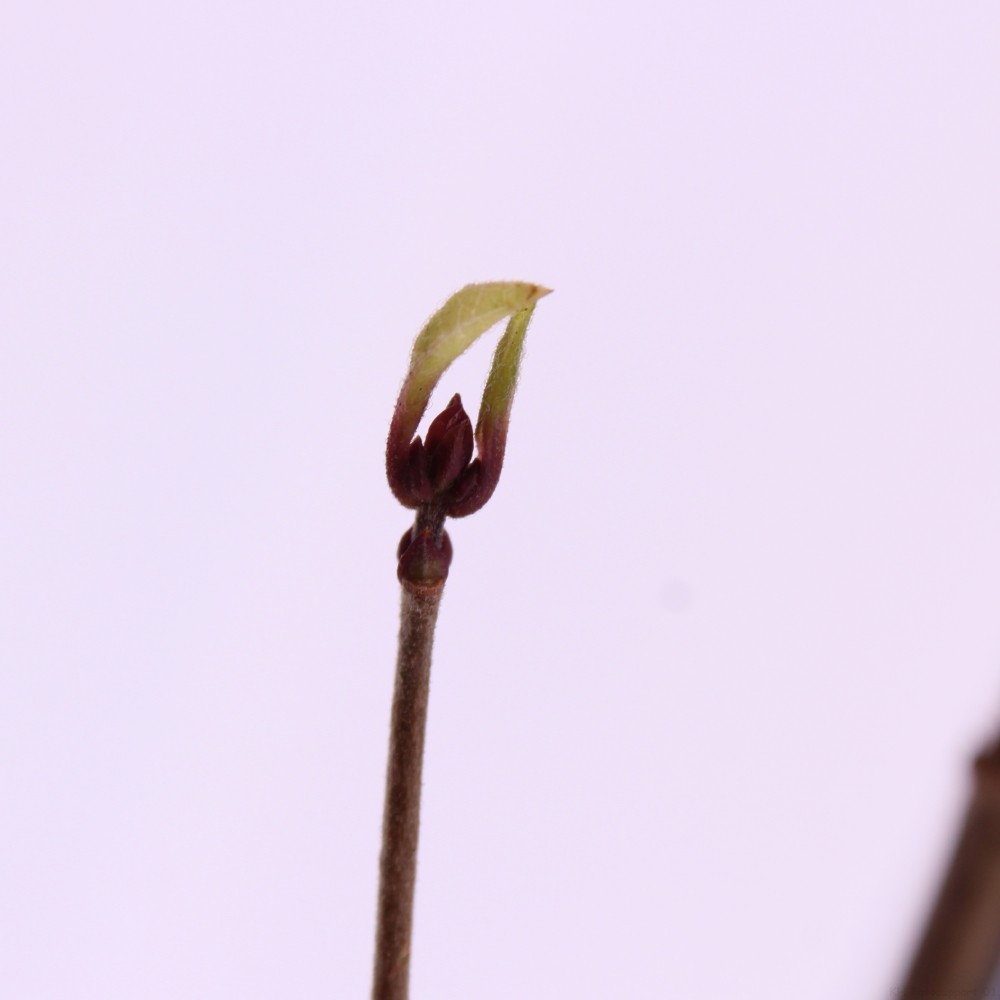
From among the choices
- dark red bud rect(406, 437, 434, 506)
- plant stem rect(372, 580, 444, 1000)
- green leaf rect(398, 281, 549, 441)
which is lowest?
plant stem rect(372, 580, 444, 1000)

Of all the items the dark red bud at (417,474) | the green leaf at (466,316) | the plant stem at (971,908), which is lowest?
the plant stem at (971,908)

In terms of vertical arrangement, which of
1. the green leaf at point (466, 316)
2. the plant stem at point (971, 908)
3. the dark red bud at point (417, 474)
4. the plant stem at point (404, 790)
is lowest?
the plant stem at point (404, 790)

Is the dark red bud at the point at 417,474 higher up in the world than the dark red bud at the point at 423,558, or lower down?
higher up

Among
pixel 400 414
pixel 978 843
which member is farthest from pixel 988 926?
pixel 400 414

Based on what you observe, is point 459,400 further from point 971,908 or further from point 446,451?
point 971,908

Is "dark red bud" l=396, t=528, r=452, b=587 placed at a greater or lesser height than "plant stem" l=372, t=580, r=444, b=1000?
greater

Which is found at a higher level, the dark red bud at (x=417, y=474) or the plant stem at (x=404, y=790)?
the dark red bud at (x=417, y=474)

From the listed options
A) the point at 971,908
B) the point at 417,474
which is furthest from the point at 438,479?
the point at 971,908
